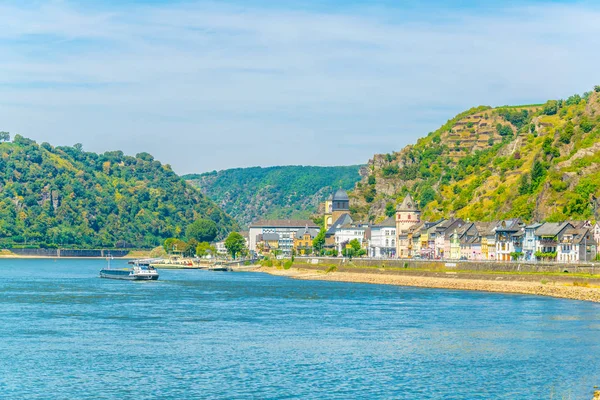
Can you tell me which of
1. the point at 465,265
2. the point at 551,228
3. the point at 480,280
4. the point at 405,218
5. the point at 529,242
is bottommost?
the point at 480,280

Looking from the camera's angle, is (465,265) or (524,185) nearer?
(465,265)

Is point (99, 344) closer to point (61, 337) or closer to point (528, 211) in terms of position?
point (61, 337)

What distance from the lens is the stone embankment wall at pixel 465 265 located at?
334ft

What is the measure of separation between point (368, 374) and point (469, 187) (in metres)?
151

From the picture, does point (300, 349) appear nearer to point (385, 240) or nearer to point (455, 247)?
point (455, 247)

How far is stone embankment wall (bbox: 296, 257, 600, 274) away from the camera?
101750 millimetres

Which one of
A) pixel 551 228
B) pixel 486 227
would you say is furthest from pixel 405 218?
pixel 551 228

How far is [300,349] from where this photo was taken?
182 ft

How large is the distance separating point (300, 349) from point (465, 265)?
67.5 metres

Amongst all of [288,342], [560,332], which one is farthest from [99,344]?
[560,332]

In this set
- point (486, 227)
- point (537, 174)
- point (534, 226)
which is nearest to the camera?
point (534, 226)

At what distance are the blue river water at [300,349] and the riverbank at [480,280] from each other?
400 cm

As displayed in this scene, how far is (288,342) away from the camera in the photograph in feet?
191

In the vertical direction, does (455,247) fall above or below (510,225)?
below
